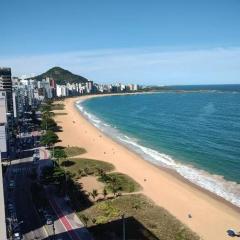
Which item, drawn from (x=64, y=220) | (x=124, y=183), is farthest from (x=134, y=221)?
(x=124, y=183)

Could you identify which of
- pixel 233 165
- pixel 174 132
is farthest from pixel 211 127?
pixel 233 165

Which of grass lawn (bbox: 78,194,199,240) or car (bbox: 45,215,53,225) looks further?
car (bbox: 45,215,53,225)

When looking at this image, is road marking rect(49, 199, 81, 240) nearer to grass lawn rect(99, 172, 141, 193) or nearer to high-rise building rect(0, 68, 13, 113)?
grass lawn rect(99, 172, 141, 193)

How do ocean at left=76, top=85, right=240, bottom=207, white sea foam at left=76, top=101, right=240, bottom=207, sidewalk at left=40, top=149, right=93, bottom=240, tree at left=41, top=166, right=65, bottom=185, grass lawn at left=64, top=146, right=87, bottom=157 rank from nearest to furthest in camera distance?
sidewalk at left=40, top=149, right=93, bottom=240
tree at left=41, top=166, right=65, bottom=185
white sea foam at left=76, top=101, right=240, bottom=207
ocean at left=76, top=85, right=240, bottom=207
grass lawn at left=64, top=146, right=87, bottom=157

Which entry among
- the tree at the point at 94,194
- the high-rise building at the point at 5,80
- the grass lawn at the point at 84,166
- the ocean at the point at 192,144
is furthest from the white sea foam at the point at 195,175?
the high-rise building at the point at 5,80

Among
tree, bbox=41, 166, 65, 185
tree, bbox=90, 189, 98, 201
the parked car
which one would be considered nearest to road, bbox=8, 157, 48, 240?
the parked car

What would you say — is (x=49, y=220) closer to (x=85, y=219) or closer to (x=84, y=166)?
(x=85, y=219)
